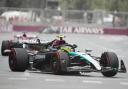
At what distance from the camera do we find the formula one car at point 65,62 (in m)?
19.2

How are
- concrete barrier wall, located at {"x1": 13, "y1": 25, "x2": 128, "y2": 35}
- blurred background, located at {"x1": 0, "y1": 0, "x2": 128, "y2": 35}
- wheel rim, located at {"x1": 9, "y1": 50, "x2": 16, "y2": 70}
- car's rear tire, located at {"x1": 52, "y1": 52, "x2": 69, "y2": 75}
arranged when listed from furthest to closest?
blurred background, located at {"x1": 0, "y1": 0, "x2": 128, "y2": 35} → concrete barrier wall, located at {"x1": 13, "y1": 25, "x2": 128, "y2": 35} → wheel rim, located at {"x1": 9, "y1": 50, "x2": 16, "y2": 70} → car's rear tire, located at {"x1": 52, "y1": 52, "x2": 69, "y2": 75}

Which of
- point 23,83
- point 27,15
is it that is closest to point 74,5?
point 27,15

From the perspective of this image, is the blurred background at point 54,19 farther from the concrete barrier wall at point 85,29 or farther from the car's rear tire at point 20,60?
the car's rear tire at point 20,60

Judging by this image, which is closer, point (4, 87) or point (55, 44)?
point (4, 87)

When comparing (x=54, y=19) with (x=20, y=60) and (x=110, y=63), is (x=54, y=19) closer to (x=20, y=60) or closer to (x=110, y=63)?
(x=20, y=60)

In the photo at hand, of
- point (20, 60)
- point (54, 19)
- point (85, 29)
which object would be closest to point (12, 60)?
point (20, 60)

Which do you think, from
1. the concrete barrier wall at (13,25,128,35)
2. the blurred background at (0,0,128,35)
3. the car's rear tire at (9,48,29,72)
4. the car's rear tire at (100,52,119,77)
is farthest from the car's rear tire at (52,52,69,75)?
the concrete barrier wall at (13,25,128,35)

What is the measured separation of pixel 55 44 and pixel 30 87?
690 cm

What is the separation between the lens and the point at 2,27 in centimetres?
6944

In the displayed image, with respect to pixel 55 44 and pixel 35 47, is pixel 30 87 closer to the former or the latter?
pixel 55 44

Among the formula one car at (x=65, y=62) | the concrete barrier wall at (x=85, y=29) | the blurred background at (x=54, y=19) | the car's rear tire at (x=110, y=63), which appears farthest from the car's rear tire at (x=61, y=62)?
the concrete barrier wall at (x=85, y=29)

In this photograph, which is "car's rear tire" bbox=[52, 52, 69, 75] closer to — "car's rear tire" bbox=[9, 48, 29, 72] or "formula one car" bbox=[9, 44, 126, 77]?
"formula one car" bbox=[9, 44, 126, 77]

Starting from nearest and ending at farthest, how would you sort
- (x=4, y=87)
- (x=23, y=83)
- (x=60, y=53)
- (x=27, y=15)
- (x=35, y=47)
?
(x=4, y=87) → (x=23, y=83) → (x=60, y=53) → (x=35, y=47) → (x=27, y=15)

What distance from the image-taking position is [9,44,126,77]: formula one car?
19.2 meters
